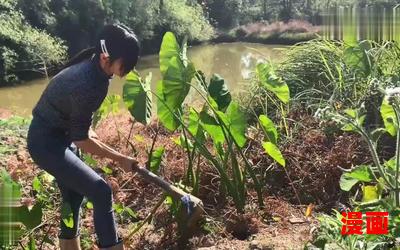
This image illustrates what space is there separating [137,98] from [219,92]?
1.66 feet

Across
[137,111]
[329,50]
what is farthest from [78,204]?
[329,50]

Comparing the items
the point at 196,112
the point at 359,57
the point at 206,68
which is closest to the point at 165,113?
the point at 196,112

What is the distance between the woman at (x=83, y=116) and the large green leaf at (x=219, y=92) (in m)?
0.92

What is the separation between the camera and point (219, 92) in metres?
3.05

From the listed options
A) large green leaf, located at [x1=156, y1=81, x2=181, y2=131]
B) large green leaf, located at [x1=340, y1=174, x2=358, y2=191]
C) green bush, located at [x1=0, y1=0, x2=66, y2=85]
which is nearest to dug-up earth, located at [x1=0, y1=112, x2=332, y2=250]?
large green leaf, located at [x1=340, y1=174, x2=358, y2=191]

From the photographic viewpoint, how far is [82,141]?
7.29 feet

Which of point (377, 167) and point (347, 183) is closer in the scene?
point (377, 167)

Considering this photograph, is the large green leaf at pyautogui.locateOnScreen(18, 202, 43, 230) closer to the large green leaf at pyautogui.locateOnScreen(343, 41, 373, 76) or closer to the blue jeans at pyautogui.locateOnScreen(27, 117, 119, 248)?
the blue jeans at pyautogui.locateOnScreen(27, 117, 119, 248)

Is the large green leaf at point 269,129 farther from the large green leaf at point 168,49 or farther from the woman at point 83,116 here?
the woman at point 83,116

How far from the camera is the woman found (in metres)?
2.13

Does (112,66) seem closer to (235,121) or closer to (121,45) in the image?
(121,45)

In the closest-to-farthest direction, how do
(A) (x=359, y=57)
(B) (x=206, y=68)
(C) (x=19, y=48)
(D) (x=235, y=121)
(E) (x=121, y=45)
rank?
(E) (x=121, y=45)
(D) (x=235, y=121)
(A) (x=359, y=57)
(C) (x=19, y=48)
(B) (x=206, y=68)

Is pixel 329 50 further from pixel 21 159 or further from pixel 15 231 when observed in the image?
pixel 15 231

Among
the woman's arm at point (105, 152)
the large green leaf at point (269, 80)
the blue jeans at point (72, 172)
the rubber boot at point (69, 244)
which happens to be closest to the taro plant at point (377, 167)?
the large green leaf at point (269, 80)
